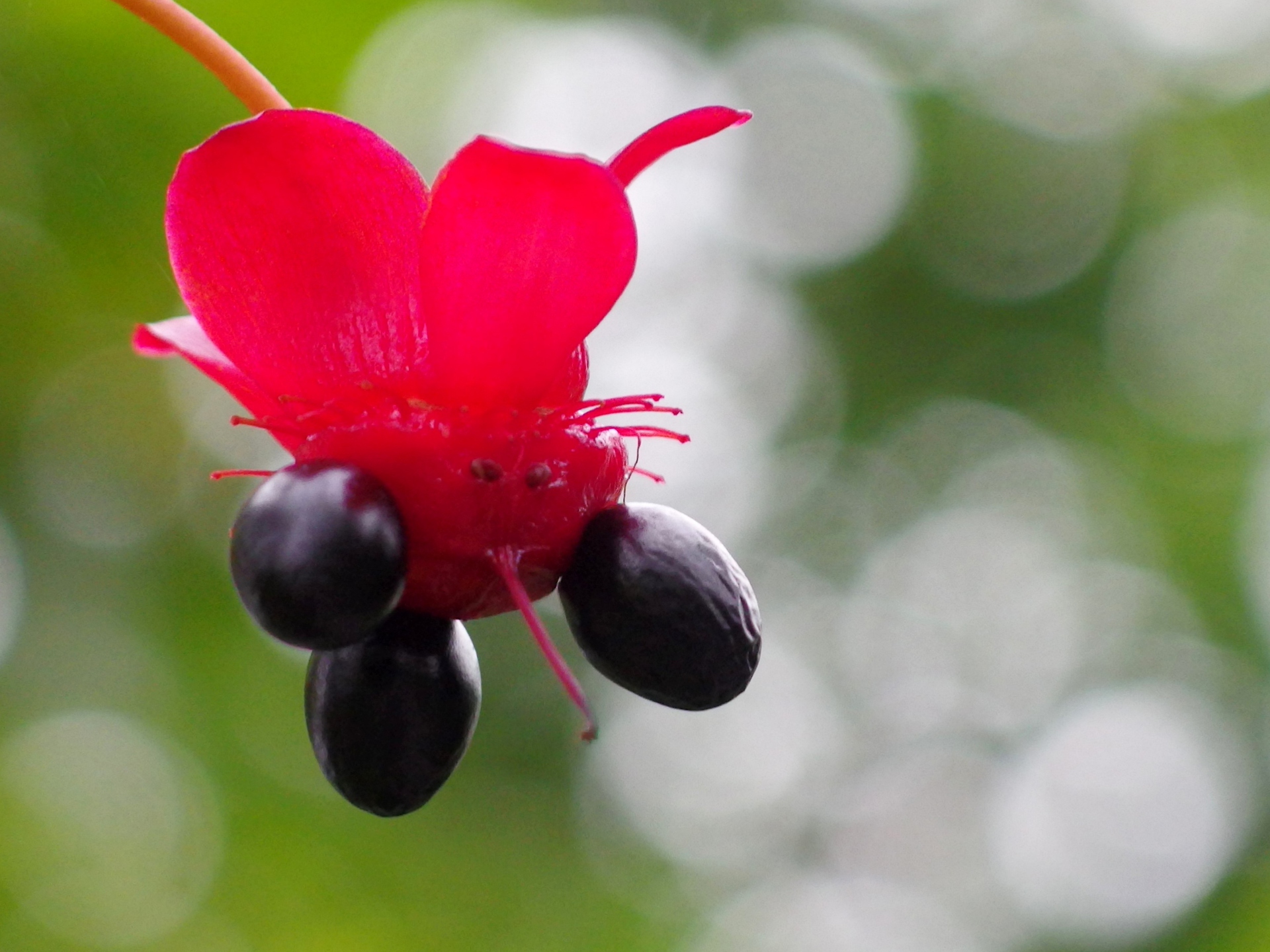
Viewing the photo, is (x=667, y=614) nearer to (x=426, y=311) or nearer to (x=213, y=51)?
(x=426, y=311)

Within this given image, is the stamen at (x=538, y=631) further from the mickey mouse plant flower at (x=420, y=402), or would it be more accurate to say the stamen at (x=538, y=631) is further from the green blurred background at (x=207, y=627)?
the green blurred background at (x=207, y=627)

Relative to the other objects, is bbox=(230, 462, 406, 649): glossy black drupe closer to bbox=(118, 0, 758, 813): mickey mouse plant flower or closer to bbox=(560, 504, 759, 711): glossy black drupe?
bbox=(118, 0, 758, 813): mickey mouse plant flower

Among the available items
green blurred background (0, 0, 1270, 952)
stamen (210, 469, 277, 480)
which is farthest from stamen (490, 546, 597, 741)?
green blurred background (0, 0, 1270, 952)

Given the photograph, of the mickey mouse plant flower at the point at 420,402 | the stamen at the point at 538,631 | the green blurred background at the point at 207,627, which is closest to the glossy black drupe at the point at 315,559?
the mickey mouse plant flower at the point at 420,402

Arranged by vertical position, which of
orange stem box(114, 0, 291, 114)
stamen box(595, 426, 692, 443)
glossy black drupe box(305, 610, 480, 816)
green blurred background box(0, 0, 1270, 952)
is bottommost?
green blurred background box(0, 0, 1270, 952)

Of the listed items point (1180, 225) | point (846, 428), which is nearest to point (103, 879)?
point (846, 428)

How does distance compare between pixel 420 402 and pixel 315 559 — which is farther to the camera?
pixel 420 402

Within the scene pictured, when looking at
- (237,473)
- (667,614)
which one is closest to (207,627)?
(237,473)
